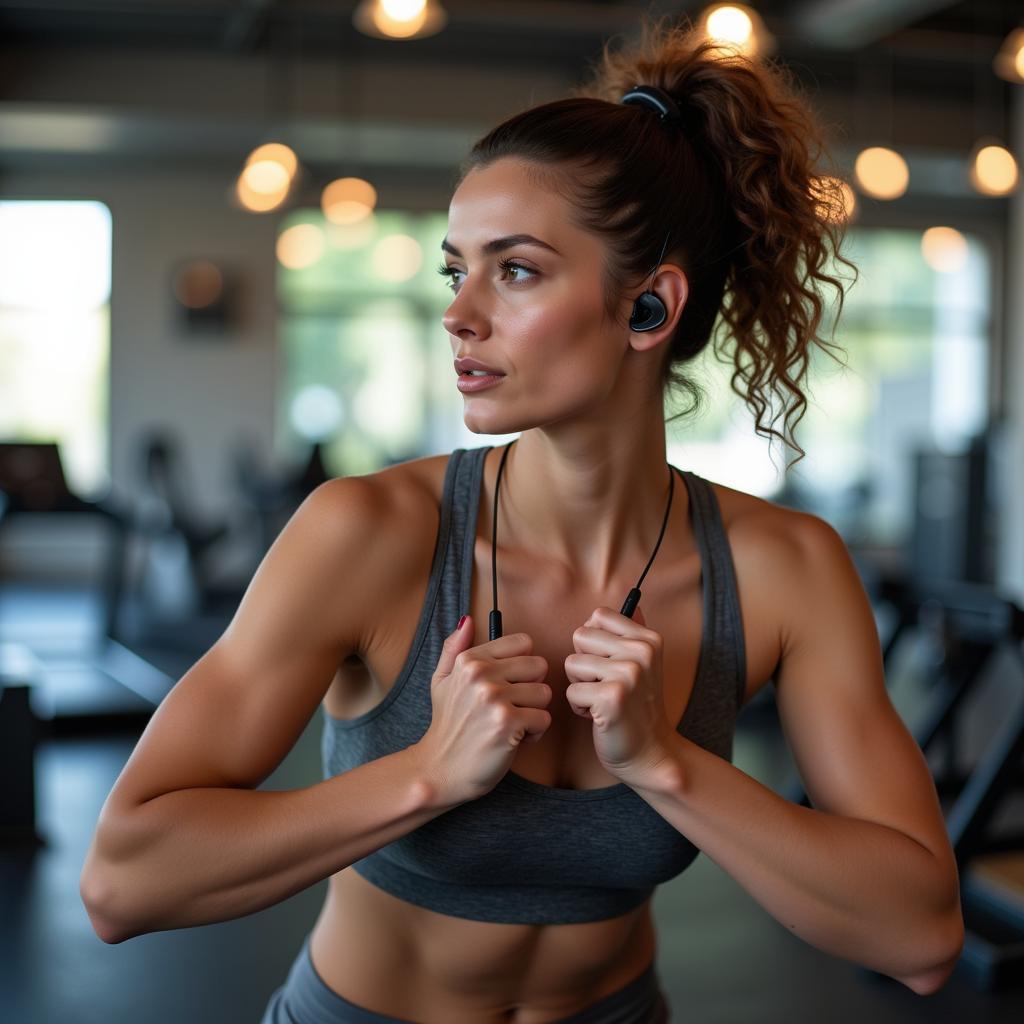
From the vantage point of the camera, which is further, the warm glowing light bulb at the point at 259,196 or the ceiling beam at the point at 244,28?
the ceiling beam at the point at 244,28

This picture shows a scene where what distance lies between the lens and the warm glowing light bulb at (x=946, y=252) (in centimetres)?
1056

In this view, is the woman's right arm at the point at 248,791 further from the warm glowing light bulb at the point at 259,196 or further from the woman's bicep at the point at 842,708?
the warm glowing light bulb at the point at 259,196

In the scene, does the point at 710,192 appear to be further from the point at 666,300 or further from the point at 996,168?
the point at 996,168

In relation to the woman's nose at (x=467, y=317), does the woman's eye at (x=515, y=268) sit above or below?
above

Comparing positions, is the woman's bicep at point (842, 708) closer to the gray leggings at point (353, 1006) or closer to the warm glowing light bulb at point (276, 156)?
the gray leggings at point (353, 1006)

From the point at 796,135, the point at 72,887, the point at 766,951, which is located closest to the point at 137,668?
the point at 72,887

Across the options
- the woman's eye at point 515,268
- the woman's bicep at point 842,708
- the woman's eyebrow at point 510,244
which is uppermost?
the woman's eyebrow at point 510,244

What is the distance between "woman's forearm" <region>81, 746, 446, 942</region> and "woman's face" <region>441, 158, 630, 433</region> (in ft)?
1.12

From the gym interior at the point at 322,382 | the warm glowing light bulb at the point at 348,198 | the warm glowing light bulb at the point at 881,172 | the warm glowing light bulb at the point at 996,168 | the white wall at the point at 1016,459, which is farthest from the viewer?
the white wall at the point at 1016,459

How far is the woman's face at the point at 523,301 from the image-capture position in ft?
3.55

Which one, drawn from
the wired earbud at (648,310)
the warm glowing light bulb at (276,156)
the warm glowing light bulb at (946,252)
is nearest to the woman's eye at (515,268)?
the wired earbud at (648,310)

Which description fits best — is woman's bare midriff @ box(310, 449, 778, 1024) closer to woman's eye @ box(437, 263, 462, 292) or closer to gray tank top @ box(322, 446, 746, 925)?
gray tank top @ box(322, 446, 746, 925)

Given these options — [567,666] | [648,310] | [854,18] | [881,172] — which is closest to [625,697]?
[567,666]

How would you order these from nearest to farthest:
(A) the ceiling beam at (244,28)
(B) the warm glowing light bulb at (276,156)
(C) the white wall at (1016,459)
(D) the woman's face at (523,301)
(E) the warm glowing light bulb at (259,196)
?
1. (D) the woman's face at (523,301)
2. (B) the warm glowing light bulb at (276,156)
3. (E) the warm glowing light bulb at (259,196)
4. (A) the ceiling beam at (244,28)
5. (C) the white wall at (1016,459)
